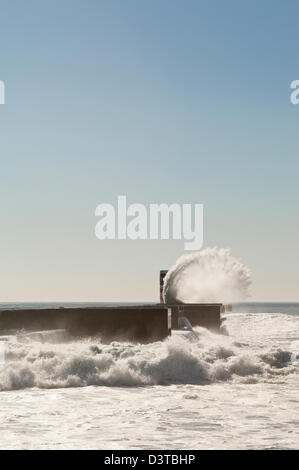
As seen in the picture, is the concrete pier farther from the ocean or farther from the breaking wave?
the breaking wave

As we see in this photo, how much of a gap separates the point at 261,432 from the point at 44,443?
2993 millimetres

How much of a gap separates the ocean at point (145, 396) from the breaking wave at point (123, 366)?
0.02 m

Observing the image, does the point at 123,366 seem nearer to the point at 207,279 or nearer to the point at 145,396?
the point at 145,396

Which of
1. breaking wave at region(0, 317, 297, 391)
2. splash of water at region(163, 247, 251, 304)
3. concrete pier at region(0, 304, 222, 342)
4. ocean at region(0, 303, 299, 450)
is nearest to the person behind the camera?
ocean at region(0, 303, 299, 450)

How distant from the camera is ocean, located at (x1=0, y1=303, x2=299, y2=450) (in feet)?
26.3

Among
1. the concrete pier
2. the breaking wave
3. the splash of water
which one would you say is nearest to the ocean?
the breaking wave

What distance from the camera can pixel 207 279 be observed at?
41156 mm

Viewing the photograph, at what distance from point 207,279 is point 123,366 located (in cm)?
2726

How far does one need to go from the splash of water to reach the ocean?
22238 millimetres

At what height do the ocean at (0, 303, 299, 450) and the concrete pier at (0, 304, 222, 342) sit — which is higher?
the concrete pier at (0, 304, 222, 342)

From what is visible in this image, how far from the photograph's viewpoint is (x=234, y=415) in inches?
379

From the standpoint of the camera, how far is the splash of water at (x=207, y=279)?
40.8 meters

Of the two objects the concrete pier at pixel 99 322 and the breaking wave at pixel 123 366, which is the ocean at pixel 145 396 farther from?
the concrete pier at pixel 99 322

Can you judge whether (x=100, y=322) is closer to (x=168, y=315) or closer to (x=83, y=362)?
(x=168, y=315)
